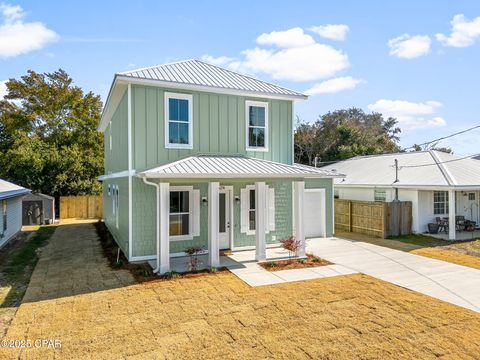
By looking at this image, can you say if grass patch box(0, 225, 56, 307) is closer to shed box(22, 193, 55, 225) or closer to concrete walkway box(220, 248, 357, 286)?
concrete walkway box(220, 248, 357, 286)

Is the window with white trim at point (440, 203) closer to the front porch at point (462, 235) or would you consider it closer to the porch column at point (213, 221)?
the front porch at point (462, 235)

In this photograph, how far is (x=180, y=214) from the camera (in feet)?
36.6

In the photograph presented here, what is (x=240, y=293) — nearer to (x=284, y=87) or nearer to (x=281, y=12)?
(x=284, y=87)

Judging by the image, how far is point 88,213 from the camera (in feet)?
81.8

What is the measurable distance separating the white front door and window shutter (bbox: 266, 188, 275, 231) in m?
1.59

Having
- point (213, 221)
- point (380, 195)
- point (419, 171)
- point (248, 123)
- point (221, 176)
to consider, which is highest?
point (248, 123)

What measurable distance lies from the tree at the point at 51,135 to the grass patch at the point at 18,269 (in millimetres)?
10201

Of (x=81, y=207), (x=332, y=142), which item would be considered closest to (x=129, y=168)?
(x=81, y=207)

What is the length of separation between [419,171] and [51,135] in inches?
1099

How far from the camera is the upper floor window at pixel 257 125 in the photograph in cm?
1212

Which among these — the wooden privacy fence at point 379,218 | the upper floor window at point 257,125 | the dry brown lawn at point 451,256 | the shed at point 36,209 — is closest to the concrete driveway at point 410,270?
the dry brown lawn at point 451,256

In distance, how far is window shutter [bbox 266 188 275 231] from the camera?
12602mm

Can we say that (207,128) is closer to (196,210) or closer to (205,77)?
(205,77)

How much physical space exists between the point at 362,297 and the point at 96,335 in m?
5.44
